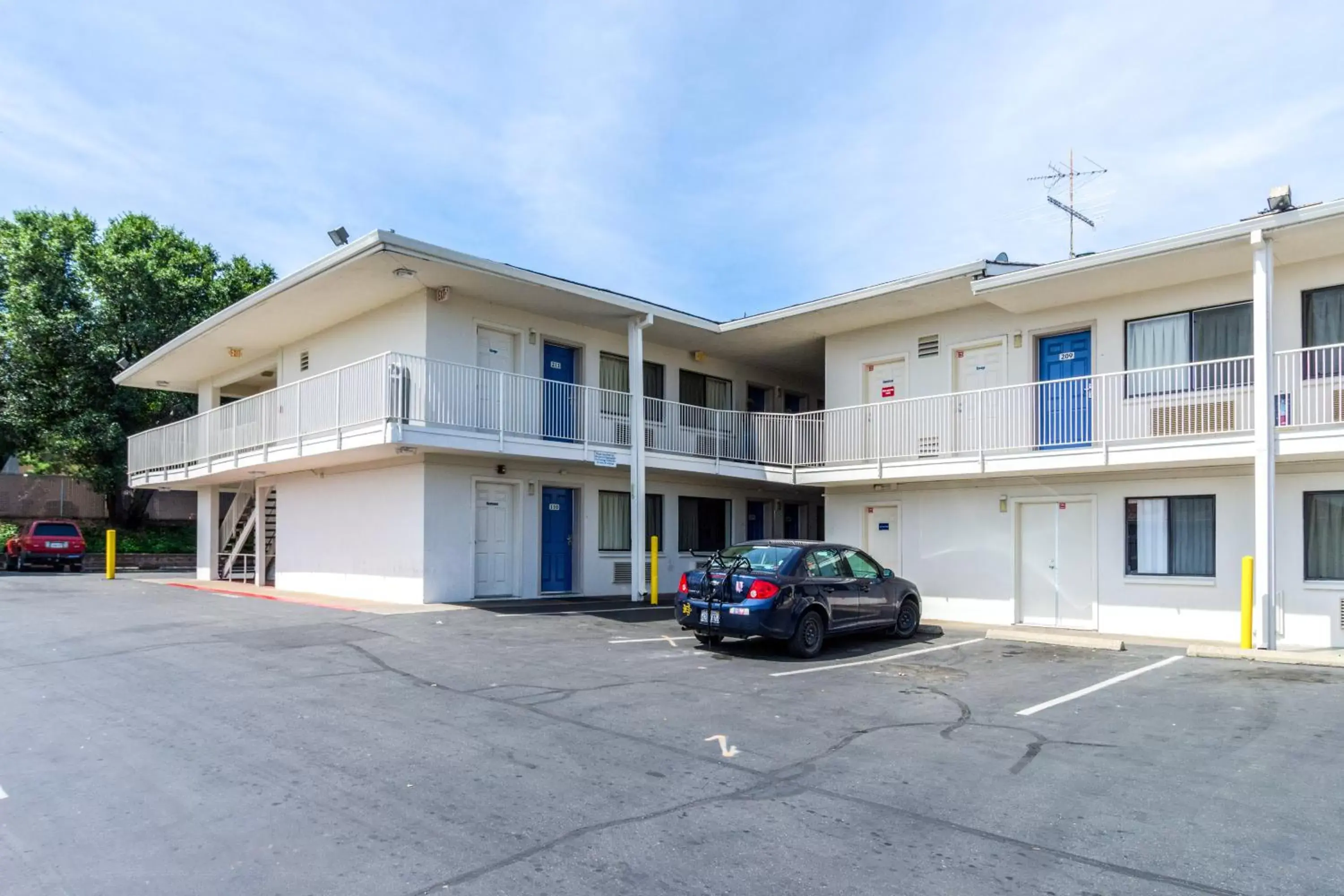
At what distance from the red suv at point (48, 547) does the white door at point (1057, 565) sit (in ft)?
89.1

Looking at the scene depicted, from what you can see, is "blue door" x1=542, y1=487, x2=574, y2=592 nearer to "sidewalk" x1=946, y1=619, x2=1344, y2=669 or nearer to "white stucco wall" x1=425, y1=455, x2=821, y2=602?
"white stucco wall" x1=425, y1=455, x2=821, y2=602

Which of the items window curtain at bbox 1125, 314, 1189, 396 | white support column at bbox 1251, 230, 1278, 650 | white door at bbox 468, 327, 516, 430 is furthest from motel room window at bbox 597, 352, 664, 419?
white support column at bbox 1251, 230, 1278, 650

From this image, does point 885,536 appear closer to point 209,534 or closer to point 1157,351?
point 1157,351

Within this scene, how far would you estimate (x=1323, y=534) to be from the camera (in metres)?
12.3

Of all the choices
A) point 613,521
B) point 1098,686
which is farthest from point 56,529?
point 1098,686

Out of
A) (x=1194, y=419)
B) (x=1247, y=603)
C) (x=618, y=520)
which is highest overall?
(x=1194, y=419)

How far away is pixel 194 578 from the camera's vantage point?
2455 cm

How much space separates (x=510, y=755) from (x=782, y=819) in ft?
6.93

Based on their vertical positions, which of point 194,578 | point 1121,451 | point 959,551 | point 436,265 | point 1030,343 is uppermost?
point 436,265

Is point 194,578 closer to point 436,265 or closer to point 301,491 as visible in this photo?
point 301,491

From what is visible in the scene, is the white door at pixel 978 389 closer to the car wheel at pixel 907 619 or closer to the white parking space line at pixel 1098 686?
the car wheel at pixel 907 619

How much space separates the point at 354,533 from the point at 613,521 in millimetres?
5275

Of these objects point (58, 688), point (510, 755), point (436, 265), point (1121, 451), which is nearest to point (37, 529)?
point (436, 265)

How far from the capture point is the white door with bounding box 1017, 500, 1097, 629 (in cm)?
1456
